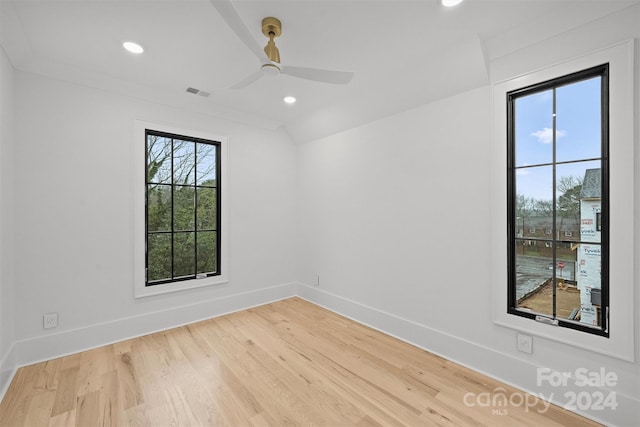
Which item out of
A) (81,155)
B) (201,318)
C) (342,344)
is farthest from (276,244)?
(81,155)

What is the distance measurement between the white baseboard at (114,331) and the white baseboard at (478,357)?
52.8 inches

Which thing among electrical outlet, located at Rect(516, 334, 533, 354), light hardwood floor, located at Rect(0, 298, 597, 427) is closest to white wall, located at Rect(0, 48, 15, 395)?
light hardwood floor, located at Rect(0, 298, 597, 427)

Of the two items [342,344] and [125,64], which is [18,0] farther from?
[342,344]

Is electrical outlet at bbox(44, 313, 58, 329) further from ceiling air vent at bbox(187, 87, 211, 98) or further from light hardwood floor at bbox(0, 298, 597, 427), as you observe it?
ceiling air vent at bbox(187, 87, 211, 98)

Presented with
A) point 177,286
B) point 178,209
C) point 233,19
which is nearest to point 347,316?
point 177,286

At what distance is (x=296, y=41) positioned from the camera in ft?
6.79

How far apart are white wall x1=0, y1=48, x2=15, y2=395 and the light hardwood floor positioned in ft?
0.80

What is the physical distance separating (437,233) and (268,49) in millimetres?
2037

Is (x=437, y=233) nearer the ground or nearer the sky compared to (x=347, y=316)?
nearer the sky

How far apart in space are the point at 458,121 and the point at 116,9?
103 inches

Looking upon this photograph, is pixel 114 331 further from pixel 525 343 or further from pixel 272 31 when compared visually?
pixel 525 343

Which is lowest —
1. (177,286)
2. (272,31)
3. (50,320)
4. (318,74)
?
(50,320)

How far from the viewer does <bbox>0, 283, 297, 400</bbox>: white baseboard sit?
2301 millimetres

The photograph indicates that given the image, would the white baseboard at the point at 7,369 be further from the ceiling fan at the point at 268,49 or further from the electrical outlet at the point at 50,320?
the ceiling fan at the point at 268,49
